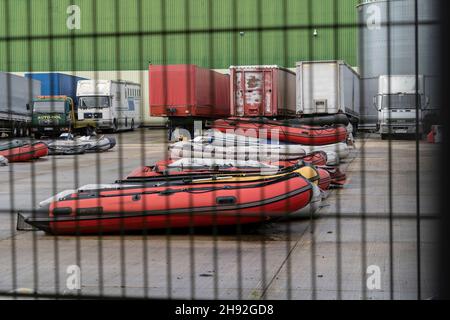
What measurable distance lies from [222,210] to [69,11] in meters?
4.38

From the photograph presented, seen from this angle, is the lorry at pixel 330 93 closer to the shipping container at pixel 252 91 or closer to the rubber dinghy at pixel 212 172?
the rubber dinghy at pixel 212 172

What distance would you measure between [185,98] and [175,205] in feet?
12.4

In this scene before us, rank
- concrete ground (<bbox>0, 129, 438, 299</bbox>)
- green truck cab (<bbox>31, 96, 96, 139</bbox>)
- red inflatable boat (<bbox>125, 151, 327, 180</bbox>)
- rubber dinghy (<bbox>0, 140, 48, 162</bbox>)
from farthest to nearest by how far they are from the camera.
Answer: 1. rubber dinghy (<bbox>0, 140, 48, 162</bbox>)
2. green truck cab (<bbox>31, 96, 96, 139</bbox>)
3. red inflatable boat (<bbox>125, 151, 327, 180</bbox>)
4. concrete ground (<bbox>0, 129, 438, 299</bbox>)

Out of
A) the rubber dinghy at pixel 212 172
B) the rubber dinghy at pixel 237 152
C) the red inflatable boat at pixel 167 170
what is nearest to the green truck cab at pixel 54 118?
the red inflatable boat at pixel 167 170

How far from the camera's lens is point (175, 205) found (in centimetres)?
906

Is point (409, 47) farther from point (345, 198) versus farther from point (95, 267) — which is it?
point (345, 198)

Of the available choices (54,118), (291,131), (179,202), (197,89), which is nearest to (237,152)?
(197,89)

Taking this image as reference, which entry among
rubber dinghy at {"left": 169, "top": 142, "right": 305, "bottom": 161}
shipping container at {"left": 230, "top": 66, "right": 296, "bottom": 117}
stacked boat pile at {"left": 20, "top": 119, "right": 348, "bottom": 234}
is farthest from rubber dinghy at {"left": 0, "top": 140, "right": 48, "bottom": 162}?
stacked boat pile at {"left": 20, "top": 119, "right": 348, "bottom": 234}

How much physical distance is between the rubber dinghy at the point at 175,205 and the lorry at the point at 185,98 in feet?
3.21

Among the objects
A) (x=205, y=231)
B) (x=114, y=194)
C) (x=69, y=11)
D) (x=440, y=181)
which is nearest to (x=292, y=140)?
(x=205, y=231)

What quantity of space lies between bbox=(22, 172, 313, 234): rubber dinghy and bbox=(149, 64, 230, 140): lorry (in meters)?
0.98

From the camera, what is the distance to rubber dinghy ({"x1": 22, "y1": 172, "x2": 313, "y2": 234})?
8.88 meters

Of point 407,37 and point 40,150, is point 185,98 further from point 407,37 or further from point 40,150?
point 40,150

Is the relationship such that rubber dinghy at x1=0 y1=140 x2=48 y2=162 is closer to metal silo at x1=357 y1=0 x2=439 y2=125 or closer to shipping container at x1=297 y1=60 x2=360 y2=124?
shipping container at x1=297 y1=60 x2=360 y2=124
